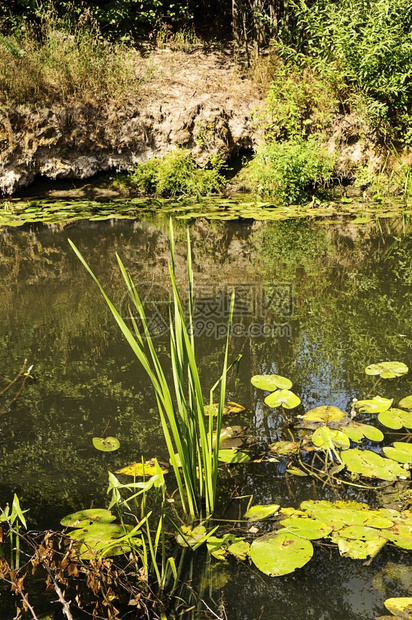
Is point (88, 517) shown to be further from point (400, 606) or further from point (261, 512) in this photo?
point (400, 606)

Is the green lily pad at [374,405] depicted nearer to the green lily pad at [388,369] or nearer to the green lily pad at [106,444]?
the green lily pad at [388,369]

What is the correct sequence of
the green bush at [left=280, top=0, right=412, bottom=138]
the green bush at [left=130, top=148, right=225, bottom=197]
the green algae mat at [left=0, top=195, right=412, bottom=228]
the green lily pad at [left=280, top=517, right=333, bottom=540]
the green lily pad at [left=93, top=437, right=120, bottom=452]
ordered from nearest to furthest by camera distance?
the green lily pad at [left=280, top=517, right=333, bottom=540] → the green lily pad at [left=93, top=437, right=120, bottom=452] → the green algae mat at [left=0, top=195, right=412, bottom=228] → the green bush at [left=280, top=0, right=412, bottom=138] → the green bush at [left=130, top=148, right=225, bottom=197]

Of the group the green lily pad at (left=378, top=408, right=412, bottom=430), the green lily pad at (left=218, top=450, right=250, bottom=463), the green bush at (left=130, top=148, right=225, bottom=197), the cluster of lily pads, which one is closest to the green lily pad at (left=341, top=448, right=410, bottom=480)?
the cluster of lily pads

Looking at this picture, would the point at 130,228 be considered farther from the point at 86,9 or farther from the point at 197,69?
the point at 86,9

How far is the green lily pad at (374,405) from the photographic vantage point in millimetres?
2248

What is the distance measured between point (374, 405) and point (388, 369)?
1.26 ft

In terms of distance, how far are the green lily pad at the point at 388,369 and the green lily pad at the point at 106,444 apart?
1210 mm

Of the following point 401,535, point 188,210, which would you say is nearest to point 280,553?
point 401,535

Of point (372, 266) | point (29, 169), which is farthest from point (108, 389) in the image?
point (29, 169)

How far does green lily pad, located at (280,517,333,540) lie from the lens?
5.08 feet

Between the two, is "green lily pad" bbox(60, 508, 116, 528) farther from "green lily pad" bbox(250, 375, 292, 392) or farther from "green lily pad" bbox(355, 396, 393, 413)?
"green lily pad" bbox(355, 396, 393, 413)

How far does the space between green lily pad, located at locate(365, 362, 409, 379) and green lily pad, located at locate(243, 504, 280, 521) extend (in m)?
1.08

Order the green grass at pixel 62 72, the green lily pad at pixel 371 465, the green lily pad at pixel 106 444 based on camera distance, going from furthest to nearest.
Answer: the green grass at pixel 62 72 → the green lily pad at pixel 106 444 → the green lily pad at pixel 371 465

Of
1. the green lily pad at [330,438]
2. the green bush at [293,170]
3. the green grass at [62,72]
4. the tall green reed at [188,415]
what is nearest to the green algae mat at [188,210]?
the green bush at [293,170]
